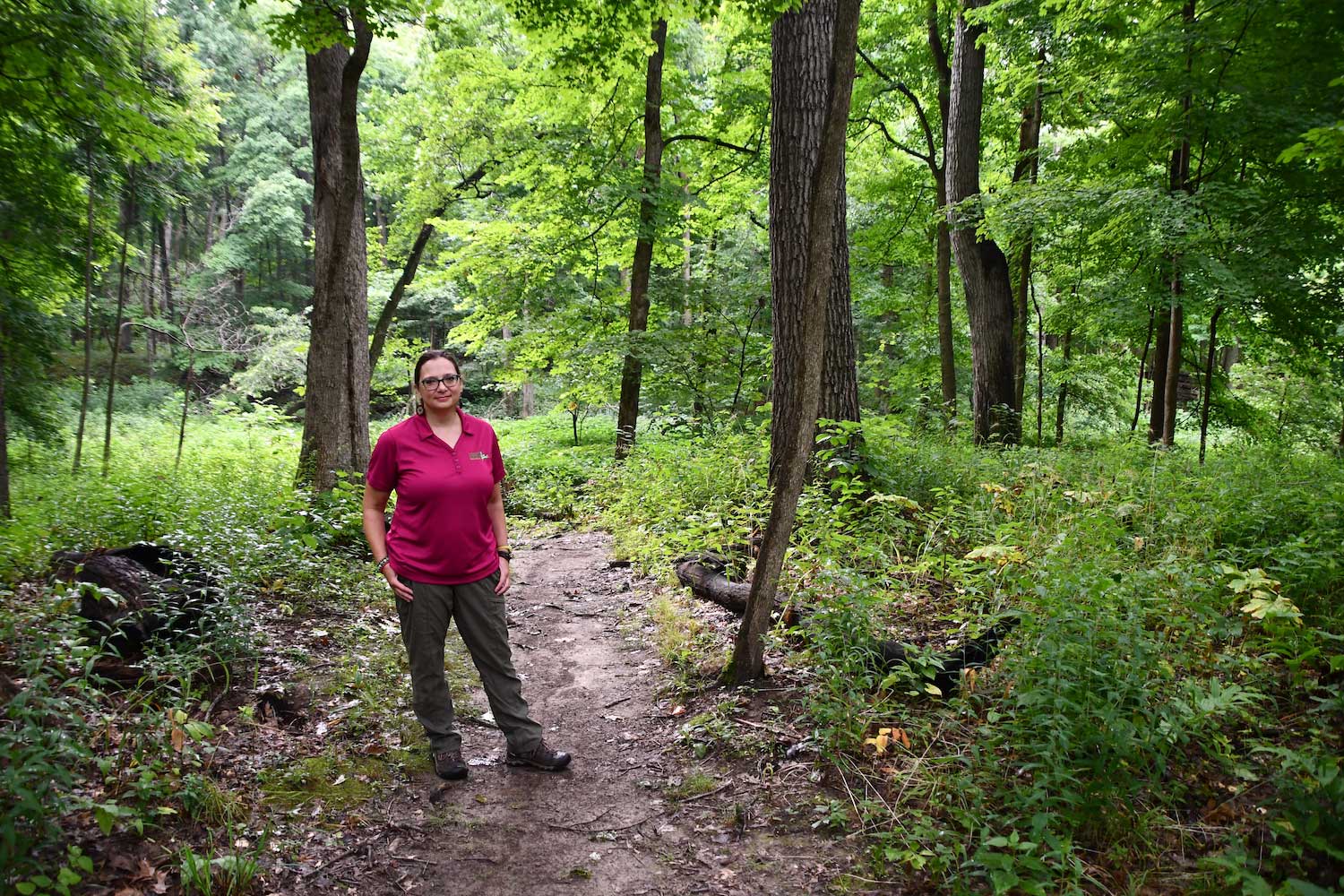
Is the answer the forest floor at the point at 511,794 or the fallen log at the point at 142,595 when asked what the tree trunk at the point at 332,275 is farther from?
the fallen log at the point at 142,595

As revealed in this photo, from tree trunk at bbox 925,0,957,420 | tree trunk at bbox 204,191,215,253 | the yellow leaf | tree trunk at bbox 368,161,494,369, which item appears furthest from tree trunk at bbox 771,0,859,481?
tree trunk at bbox 204,191,215,253

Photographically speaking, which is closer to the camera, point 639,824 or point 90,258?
point 639,824

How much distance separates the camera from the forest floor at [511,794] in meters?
2.97

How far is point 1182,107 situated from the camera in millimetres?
8188

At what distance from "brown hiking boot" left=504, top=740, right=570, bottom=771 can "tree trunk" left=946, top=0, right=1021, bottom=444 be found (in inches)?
305

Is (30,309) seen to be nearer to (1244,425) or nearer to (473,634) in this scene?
(473,634)

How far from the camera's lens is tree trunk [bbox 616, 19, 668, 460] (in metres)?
12.2

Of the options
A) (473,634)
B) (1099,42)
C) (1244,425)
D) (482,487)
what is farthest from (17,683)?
(1244,425)

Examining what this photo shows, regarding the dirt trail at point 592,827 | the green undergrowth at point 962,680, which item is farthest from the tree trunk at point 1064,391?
the dirt trail at point 592,827

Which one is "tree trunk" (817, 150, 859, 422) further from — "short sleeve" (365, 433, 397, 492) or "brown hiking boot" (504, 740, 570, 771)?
"short sleeve" (365, 433, 397, 492)

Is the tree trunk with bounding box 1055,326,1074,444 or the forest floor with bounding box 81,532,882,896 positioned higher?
the tree trunk with bounding box 1055,326,1074,444

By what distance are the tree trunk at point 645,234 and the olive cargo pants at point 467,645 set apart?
27.7ft

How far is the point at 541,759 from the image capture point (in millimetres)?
3902

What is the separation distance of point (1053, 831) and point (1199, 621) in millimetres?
1717
